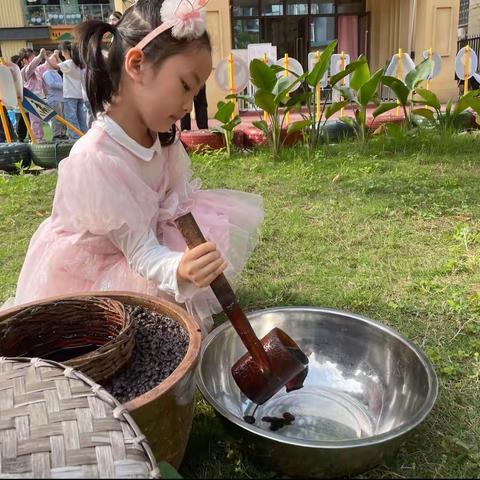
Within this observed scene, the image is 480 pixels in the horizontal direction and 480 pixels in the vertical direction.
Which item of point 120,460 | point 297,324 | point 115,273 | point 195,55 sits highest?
point 195,55

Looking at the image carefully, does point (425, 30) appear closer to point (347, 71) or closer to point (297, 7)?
point (297, 7)

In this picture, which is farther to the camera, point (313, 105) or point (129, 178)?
point (313, 105)

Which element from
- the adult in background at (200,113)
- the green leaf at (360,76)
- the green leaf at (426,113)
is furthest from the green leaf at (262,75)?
the adult in background at (200,113)

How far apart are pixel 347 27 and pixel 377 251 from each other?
26.6 ft

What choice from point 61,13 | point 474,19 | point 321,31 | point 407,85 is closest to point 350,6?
point 321,31

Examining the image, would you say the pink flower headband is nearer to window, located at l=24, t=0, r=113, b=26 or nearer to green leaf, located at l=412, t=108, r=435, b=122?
green leaf, located at l=412, t=108, r=435, b=122

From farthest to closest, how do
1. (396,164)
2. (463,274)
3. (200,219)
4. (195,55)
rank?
(396,164) → (463,274) → (200,219) → (195,55)

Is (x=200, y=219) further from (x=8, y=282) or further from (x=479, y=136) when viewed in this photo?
(x=479, y=136)

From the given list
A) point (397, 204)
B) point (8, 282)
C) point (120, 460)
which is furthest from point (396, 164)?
point (120, 460)

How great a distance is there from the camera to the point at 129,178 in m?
1.36

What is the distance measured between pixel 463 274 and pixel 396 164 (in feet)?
6.06

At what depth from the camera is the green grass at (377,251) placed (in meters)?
1.16

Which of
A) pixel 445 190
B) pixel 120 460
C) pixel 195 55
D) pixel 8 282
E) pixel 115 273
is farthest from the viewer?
pixel 445 190

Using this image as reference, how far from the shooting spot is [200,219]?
1.68 m
